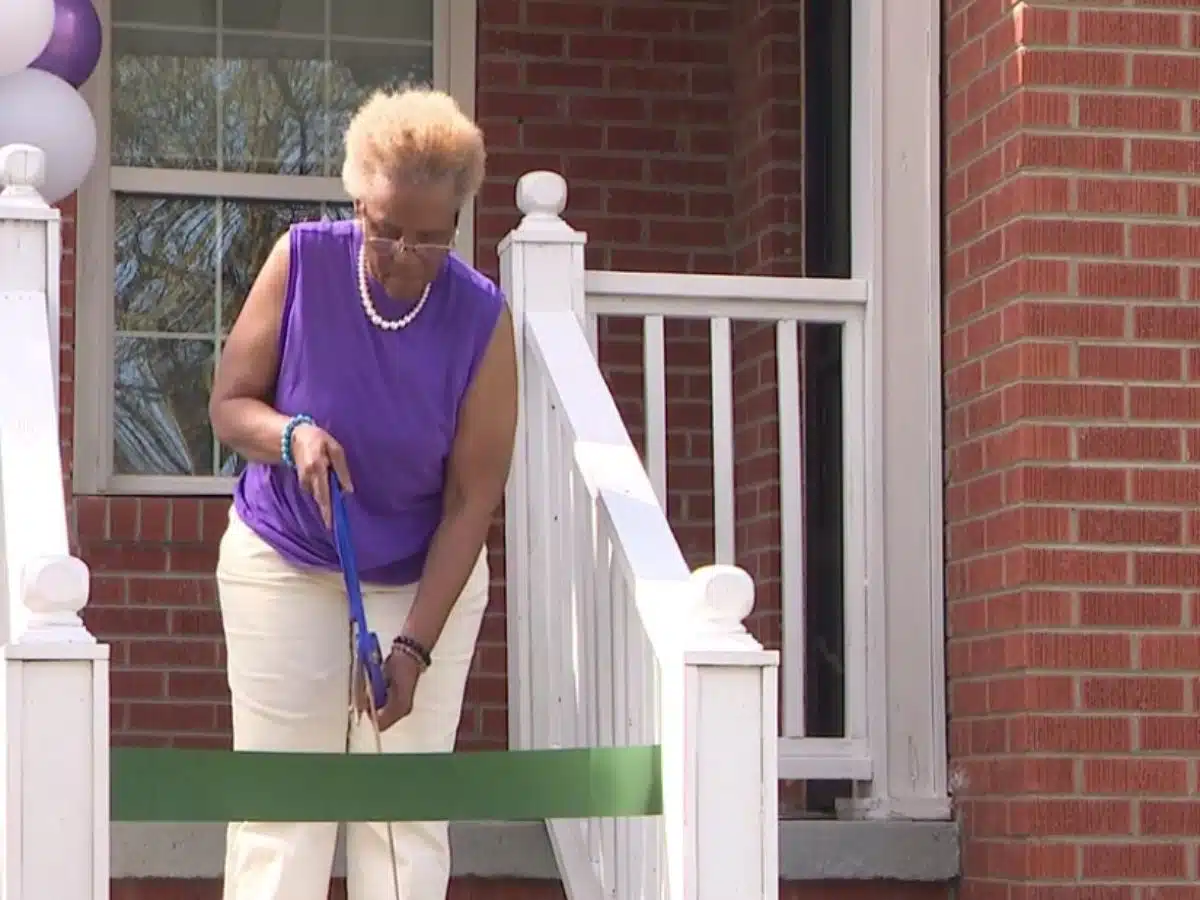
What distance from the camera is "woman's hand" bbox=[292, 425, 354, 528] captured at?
410 centimetres

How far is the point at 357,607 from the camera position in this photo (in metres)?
4.18

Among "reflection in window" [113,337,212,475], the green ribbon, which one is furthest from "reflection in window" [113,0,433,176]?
the green ribbon

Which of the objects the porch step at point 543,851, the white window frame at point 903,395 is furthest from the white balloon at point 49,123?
the white window frame at point 903,395

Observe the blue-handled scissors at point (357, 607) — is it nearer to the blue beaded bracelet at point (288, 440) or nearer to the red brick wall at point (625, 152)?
the blue beaded bracelet at point (288, 440)

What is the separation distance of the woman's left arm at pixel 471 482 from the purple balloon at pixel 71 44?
2284 millimetres

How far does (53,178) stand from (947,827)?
254 centimetres

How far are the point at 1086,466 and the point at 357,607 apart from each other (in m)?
1.86

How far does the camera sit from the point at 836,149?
657 centimetres

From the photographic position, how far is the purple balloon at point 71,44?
6.34 m

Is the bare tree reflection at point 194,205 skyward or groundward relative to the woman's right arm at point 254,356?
skyward

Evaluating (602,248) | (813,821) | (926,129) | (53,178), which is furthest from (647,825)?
(602,248)

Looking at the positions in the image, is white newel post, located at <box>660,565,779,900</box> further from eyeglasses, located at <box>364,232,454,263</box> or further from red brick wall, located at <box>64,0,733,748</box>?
red brick wall, located at <box>64,0,733,748</box>

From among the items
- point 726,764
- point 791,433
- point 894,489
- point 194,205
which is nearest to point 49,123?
point 194,205

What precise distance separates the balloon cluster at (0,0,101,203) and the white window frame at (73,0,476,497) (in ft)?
3.78
